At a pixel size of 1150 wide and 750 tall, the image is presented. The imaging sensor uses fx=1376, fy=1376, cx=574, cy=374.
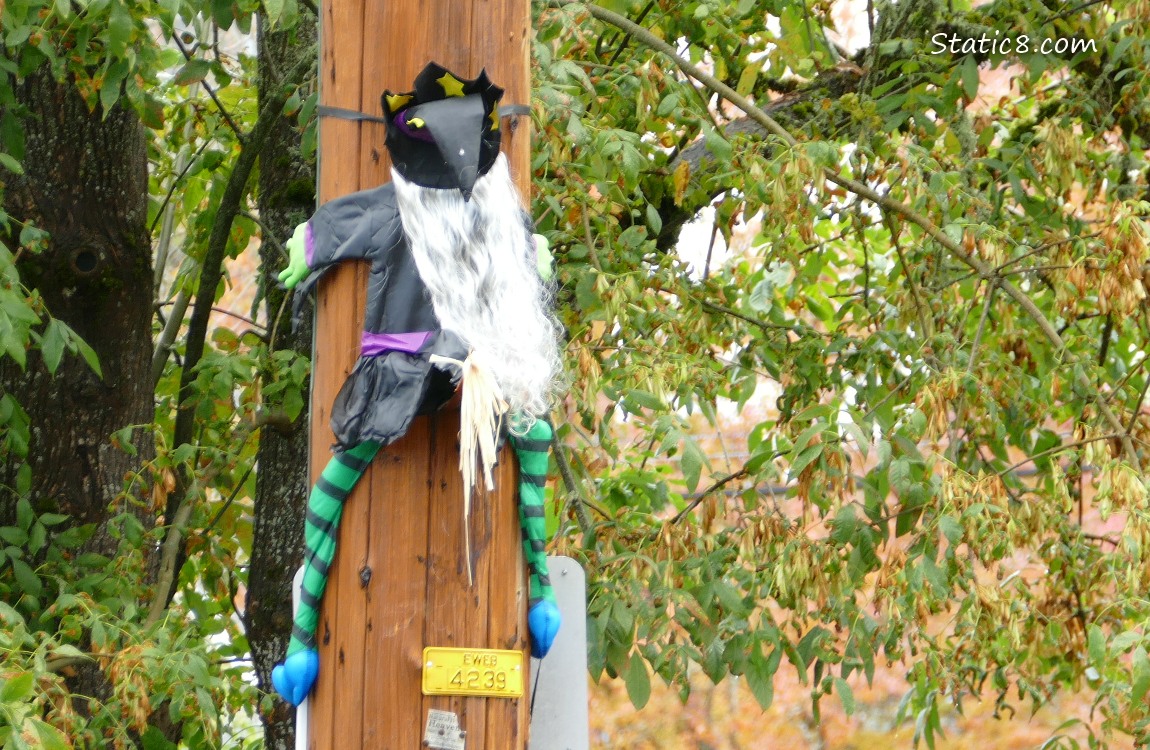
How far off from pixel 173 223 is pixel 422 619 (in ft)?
15.6

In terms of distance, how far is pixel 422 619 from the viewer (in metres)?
2.39

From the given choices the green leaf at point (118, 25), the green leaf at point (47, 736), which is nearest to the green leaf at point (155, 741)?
the green leaf at point (47, 736)

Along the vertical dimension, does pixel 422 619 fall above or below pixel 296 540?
below

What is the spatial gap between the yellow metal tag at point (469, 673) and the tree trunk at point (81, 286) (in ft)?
9.40

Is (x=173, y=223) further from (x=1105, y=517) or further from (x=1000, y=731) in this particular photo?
(x=1000, y=731)

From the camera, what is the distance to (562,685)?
271 centimetres

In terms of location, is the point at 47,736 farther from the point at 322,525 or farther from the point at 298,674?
the point at 322,525

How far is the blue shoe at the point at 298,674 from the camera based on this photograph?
250cm

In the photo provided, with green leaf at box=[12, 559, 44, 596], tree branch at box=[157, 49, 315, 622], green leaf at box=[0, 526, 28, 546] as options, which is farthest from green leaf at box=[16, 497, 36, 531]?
tree branch at box=[157, 49, 315, 622]

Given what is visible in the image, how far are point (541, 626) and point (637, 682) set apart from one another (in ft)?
3.83

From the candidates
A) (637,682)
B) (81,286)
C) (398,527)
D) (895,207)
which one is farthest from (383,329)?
(81,286)

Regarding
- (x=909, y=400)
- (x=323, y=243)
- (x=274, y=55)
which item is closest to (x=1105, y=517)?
(x=909, y=400)

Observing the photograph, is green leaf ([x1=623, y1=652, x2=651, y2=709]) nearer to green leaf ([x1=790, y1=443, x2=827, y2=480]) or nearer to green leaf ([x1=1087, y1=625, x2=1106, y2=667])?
green leaf ([x1=790, y1=443, x2=827, y2=480])

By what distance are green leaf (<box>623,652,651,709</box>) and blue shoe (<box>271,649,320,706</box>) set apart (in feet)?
4.34
